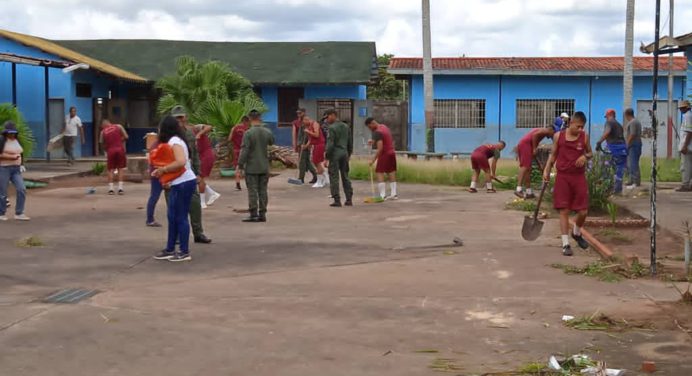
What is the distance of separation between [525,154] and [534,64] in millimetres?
16831

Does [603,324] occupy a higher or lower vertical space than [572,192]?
lower

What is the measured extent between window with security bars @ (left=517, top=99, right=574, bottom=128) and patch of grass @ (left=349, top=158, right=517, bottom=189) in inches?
416

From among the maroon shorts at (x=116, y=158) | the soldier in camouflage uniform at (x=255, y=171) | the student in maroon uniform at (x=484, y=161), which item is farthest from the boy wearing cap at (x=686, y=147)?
the maroon shorts at (x=116, y=158)

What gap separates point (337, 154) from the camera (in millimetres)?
16312

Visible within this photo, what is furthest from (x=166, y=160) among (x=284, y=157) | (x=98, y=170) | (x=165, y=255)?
(x=284, y=157)

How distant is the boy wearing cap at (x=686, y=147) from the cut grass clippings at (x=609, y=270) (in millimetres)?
8944

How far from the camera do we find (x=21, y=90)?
97.1 ft

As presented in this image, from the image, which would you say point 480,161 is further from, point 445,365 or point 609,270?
point 445,365

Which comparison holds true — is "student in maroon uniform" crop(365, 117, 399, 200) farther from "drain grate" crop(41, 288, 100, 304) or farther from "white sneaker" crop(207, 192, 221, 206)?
"drain grate" crop(41, 288, 100, 304)

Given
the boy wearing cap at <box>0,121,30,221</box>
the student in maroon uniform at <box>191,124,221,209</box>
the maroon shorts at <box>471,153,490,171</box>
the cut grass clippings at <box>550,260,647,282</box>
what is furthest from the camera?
the maroon shorts at <box>471,153,490,171</box>

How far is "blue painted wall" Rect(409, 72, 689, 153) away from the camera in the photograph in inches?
1299

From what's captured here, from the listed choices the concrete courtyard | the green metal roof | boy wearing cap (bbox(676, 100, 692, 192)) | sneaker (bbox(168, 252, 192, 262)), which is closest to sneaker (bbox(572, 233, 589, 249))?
the concrete courtyard

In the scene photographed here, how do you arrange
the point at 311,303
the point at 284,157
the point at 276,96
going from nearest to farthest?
the point at 311,303, the point at 284,157, the point at 276,96

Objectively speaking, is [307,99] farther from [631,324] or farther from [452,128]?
[631,324]
